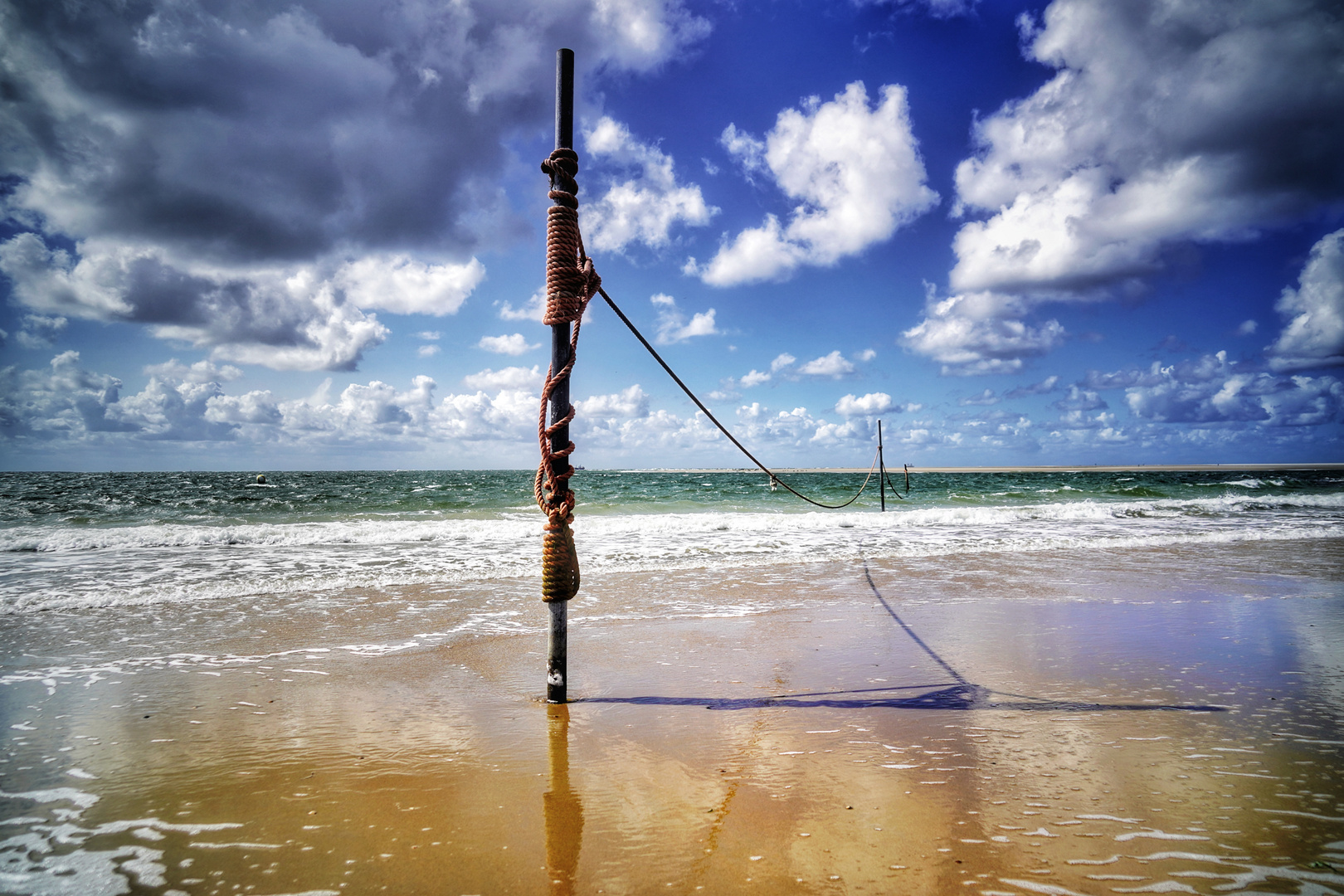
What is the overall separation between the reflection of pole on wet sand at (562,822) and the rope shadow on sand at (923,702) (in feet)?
2.96

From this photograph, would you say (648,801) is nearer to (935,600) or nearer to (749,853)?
(749,853)

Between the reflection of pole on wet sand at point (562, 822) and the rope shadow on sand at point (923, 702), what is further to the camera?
the rope shadow on sand at point (923, 702)

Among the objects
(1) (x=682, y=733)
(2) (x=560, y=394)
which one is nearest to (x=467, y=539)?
(2) (x=560, y=394)

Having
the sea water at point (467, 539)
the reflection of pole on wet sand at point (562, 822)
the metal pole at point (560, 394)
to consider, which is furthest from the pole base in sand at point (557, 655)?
the sea water at point (467, 539)

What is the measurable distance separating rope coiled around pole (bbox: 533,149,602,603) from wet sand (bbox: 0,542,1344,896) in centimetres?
104

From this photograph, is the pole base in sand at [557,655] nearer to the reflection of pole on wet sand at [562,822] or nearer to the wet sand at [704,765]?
the wet sand at [704,765]

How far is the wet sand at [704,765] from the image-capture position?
2.34m

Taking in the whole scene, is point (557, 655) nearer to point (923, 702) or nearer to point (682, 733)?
point (682, 733)

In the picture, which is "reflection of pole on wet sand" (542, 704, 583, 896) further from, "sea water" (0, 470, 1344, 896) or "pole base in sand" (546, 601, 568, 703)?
"pole base in sand" (546, 601, 568, 703)

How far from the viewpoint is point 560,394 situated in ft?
12.7

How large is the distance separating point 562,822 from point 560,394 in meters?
2.44

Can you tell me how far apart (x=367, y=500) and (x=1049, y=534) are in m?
29.8

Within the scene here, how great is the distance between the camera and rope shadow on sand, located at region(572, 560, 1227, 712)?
3.91m

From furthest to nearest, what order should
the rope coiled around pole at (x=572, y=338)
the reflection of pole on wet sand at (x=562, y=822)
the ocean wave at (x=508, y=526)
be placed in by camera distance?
the ocean wave at (x=508, y=526) < the rope coiled around pole at (x=572, y=338) < the reflection of pole on wet sand at (x=562, y=822)
